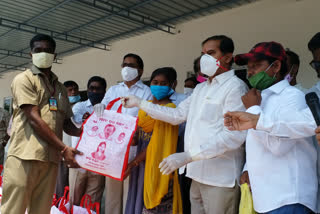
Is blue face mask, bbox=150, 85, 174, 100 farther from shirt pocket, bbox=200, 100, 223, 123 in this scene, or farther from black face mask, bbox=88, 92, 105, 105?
black face mask, bbox=88, 92, 105, 105

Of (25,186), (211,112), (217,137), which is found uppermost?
(211,112)

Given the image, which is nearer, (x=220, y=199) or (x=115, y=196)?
(x=220, y=199)

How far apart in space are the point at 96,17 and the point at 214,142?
6.18 meters

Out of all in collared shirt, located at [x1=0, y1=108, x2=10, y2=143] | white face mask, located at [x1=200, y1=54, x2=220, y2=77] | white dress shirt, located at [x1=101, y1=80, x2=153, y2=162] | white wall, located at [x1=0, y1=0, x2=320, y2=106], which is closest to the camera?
white face mask, located at [x1=200, y1=54, x2=220, y2=77]

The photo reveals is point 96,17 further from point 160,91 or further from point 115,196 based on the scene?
point 115,196

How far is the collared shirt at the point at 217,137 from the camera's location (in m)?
1.85

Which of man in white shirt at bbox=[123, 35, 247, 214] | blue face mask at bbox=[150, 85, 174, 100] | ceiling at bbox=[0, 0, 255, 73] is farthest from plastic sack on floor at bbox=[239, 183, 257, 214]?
ceiling at bbox=[0, 0, 255, 73]

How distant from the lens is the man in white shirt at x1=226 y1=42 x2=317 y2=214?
145 centimetres

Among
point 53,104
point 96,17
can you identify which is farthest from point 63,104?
point 96,17

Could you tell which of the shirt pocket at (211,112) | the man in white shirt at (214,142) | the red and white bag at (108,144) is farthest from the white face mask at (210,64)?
the red and white bag at (108,144)

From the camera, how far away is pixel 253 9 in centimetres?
589

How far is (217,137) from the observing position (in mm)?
1856

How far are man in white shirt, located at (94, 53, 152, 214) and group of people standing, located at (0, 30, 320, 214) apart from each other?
14 millimetres

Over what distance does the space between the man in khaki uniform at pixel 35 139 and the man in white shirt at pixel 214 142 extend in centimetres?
96
